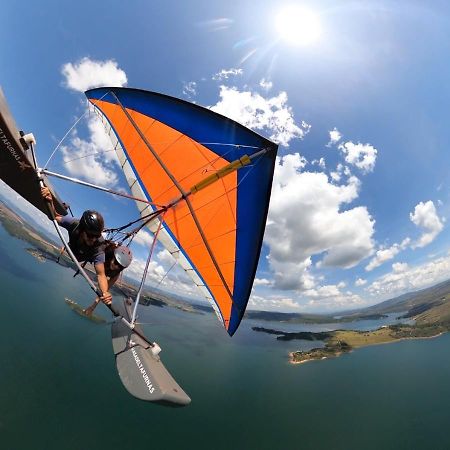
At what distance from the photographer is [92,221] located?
4.35m

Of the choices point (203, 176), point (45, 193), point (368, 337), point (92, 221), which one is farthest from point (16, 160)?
point (368, 337)

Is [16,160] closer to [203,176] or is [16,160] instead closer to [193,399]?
[203,176]

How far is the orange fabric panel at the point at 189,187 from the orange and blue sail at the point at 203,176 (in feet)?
0.09

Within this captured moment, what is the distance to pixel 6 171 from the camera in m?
3.27

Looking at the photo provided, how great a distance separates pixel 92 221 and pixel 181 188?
7.80 feet

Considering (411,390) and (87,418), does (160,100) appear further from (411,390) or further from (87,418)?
(411,390)

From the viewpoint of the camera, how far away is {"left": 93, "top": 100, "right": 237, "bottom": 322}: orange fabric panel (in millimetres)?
6902

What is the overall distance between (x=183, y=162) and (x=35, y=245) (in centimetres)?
16042

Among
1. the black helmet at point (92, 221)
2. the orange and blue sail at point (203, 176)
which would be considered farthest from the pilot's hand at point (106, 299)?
the orange and blue sail at point (203, 176)

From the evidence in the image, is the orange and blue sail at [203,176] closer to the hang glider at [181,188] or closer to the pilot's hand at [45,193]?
the hang glider at [181,188]

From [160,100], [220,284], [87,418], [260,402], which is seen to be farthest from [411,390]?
[160,100]

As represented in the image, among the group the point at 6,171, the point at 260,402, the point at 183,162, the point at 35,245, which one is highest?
the point at 35,245

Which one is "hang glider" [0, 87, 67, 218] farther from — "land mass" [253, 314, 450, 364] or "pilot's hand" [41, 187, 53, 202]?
"land mass" [253, 314, 450, 364]

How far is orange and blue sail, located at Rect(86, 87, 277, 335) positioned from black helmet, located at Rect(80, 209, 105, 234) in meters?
1.85
